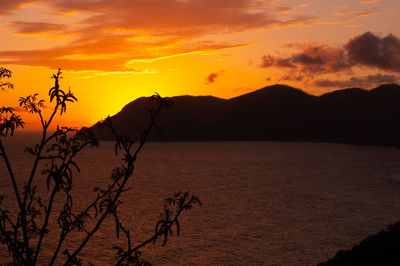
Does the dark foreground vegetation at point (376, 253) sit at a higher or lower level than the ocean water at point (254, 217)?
higher

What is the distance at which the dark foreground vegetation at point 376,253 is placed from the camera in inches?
1278

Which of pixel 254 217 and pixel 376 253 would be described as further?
pixel 254 217

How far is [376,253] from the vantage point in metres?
35.3

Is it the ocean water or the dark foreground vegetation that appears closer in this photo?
the dark foreground vegetation

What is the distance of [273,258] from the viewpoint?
Result: 47062 millimetres

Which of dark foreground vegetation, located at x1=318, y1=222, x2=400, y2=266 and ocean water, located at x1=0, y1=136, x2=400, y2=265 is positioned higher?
dark foreground vegetation, located at x1=318, y1=222, x2=400, y2=266

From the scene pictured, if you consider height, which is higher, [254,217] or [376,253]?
[376,253]

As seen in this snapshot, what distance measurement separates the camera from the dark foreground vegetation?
107ft

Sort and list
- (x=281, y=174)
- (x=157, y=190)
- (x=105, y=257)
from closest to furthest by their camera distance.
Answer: (x=105, y=257) < (x=157, y=190) < (x=281, y=174)

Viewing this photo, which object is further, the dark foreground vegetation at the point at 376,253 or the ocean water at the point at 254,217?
the ocean water at the point at 254,217

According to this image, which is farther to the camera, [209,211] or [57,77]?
[209,211]

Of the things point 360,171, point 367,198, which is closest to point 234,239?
point 367,198

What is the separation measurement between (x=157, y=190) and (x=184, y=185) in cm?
1202

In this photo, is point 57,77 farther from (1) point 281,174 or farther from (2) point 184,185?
(1) point 281,174
